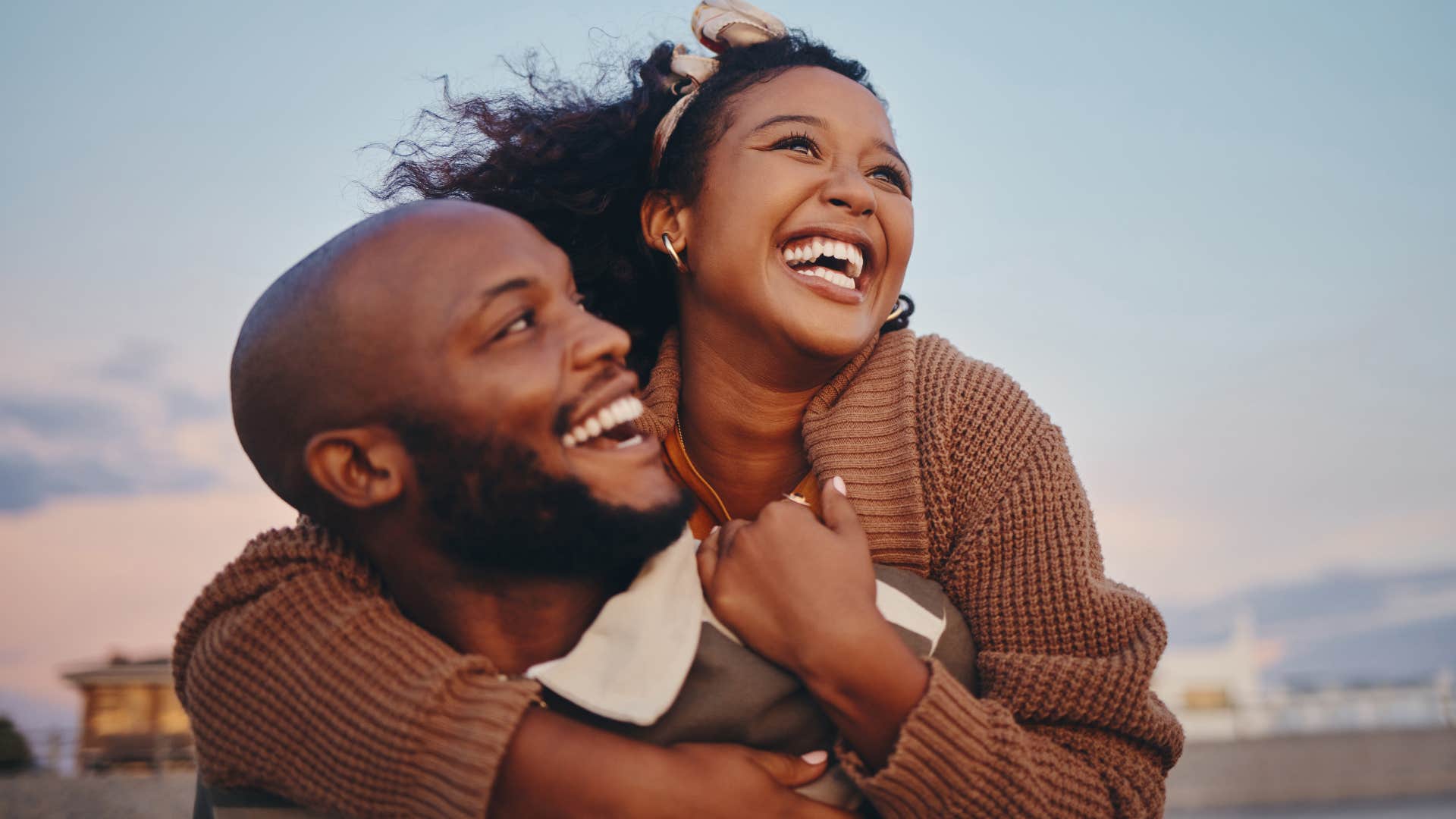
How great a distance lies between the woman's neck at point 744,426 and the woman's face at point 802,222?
3.9 inches

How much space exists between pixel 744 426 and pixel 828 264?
0.51m

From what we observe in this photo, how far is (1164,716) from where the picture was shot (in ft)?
7.27

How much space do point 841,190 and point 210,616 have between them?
1787 mm

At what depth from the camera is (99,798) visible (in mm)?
9570

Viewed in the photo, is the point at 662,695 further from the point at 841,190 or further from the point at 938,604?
the point at 841,190

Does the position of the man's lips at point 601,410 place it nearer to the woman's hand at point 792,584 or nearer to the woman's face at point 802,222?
the woman's hand at point 792,584

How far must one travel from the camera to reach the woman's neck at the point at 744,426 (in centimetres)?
296

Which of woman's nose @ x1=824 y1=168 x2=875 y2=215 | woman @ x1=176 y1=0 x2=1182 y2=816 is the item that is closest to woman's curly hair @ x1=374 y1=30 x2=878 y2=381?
woman @ x1=176 y1=0 x2=1182 y2=816

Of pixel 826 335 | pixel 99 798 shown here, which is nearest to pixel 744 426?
pixel 826 335

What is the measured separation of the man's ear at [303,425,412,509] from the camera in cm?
195

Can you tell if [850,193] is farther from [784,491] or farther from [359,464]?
[359,464]

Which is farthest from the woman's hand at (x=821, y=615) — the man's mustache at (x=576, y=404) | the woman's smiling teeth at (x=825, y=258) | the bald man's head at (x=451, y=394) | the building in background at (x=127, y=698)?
the building in background at (x=127, y=698)

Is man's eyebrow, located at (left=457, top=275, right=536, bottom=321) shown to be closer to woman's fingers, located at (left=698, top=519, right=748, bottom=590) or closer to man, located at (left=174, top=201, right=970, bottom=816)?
man, located at (left=174, top=201, right=970, bottom=816)

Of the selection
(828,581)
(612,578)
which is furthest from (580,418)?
(828,581)
